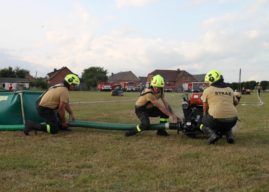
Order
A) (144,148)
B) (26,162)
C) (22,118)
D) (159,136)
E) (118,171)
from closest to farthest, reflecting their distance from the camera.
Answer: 1. (118,171)
2. (26,162)
3. (144,148)
4. (159,136)
5. (22,118)

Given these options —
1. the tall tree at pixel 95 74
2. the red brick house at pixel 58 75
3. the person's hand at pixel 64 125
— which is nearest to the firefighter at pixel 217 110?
the person's hand at pixel 64 125

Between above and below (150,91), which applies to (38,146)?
below

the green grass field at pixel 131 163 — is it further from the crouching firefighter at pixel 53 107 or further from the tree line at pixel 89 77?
the tree line at pixel 89 77

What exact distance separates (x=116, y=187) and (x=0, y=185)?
4.90 feet

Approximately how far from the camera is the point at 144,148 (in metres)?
8.55

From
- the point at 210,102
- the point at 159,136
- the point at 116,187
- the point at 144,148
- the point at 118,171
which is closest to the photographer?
the point at 116,187

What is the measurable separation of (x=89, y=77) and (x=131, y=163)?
13214cm

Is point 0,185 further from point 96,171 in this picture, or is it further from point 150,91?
point 150,91

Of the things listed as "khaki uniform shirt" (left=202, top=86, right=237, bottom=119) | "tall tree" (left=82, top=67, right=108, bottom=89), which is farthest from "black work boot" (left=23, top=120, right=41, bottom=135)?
"tall tree" (left=82, top=67, right=108, bottom=89)

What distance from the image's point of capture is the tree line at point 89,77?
92812 mm

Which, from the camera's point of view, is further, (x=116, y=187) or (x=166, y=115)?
(x=166, y=115)

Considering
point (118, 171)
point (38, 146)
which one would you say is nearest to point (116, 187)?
point (118, 171)

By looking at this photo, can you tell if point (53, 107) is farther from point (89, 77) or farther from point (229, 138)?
point (89, 77)

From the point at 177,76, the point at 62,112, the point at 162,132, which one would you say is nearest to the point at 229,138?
the point at 162,132
